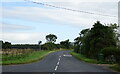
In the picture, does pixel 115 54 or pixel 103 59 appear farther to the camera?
pixel 103 59

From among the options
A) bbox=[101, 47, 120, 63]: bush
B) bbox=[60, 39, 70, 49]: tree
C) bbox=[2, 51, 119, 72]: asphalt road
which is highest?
bbox=[60, 39, 70, 49]: tree

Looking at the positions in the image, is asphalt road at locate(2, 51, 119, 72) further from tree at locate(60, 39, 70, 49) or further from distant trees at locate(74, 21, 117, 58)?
tree at locate(60, 39, 70, 49)

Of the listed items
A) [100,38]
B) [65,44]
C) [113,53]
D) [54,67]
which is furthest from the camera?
[65,44]

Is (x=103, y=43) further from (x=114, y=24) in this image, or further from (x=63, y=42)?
(x=63, y=42)

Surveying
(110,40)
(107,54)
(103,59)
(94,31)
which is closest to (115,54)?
(107,54)

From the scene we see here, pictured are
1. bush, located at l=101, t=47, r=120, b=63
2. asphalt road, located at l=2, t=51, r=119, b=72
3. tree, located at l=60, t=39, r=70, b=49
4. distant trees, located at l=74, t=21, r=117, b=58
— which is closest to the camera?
asphalt road, located at l=2, t=51, r=119, b=72

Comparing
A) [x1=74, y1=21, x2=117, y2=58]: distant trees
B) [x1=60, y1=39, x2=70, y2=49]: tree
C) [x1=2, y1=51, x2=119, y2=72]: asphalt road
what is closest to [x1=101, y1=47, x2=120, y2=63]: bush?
[x1=2, y1=51, x2=119, y2=72]: asphalt road

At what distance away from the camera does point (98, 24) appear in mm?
44094

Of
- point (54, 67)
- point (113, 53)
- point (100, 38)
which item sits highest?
point (100, 38)

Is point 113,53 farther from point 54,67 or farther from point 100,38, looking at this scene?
point 54,67

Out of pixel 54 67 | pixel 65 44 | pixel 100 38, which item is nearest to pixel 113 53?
pixel 100 38

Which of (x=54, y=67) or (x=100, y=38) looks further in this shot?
(x=100, y=38)

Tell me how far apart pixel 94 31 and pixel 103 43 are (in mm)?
3325

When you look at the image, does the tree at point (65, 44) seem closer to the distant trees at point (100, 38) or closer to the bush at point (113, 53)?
the distant trees at point (100, 38)
